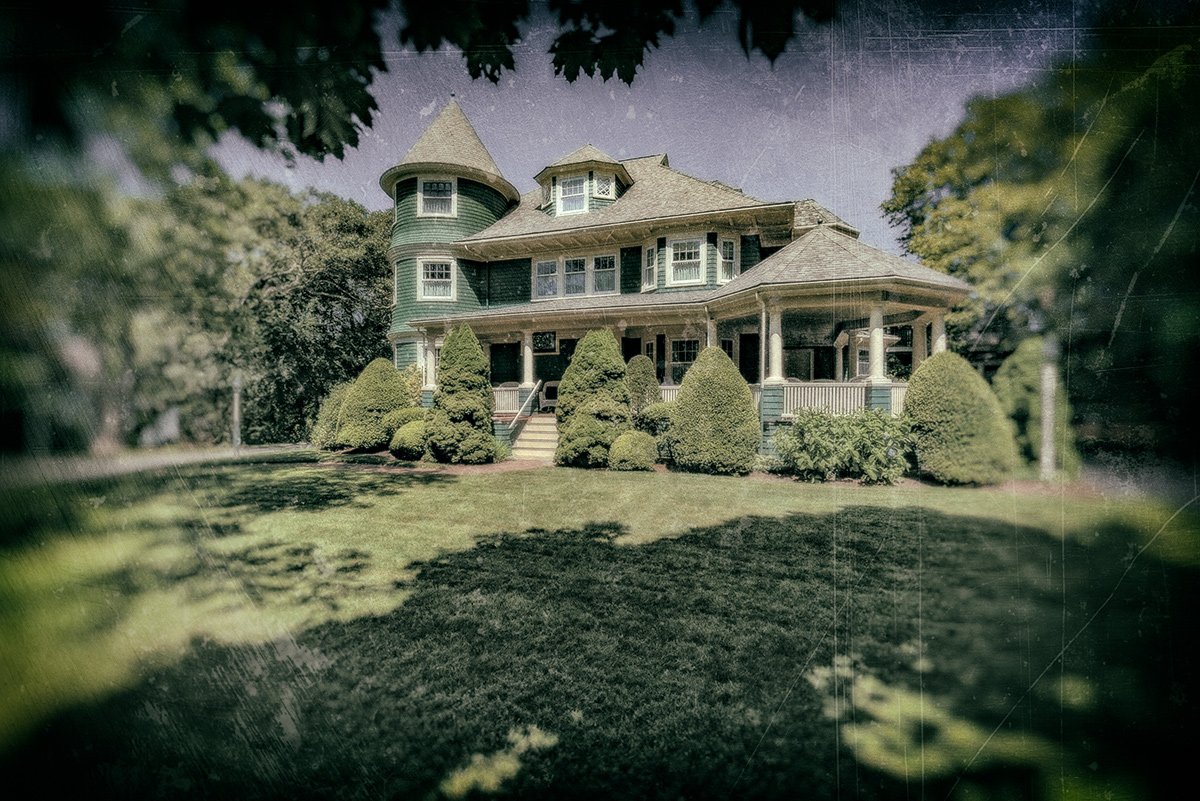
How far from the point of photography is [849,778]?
98cm

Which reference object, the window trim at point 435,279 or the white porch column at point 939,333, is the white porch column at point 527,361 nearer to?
the window trim at point 435,279

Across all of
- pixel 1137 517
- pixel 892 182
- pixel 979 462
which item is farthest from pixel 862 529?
pixel 892 182

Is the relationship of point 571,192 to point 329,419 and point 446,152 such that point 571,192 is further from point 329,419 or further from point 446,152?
point 329,419

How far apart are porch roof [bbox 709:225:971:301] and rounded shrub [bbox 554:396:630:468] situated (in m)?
2.57

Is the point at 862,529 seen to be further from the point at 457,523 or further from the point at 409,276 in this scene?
the point at 409,276

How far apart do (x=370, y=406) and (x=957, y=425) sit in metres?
1.66

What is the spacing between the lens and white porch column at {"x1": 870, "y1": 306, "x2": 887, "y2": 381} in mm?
1003

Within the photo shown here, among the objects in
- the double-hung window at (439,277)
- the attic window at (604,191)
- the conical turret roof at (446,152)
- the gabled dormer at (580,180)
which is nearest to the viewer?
the conical turret roof at (446,152)

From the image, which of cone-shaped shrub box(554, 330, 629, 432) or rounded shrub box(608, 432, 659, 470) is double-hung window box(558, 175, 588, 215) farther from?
cone-shaped shrub box(554, 330, 629, 432)

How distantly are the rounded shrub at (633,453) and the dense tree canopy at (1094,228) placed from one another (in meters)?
2.91

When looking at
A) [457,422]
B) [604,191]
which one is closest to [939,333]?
[457,422]

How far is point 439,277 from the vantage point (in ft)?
7.92

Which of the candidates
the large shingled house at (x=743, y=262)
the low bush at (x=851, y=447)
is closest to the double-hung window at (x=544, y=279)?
the large shingled house at (x=743, y=262)

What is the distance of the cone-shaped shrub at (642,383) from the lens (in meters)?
8.11
